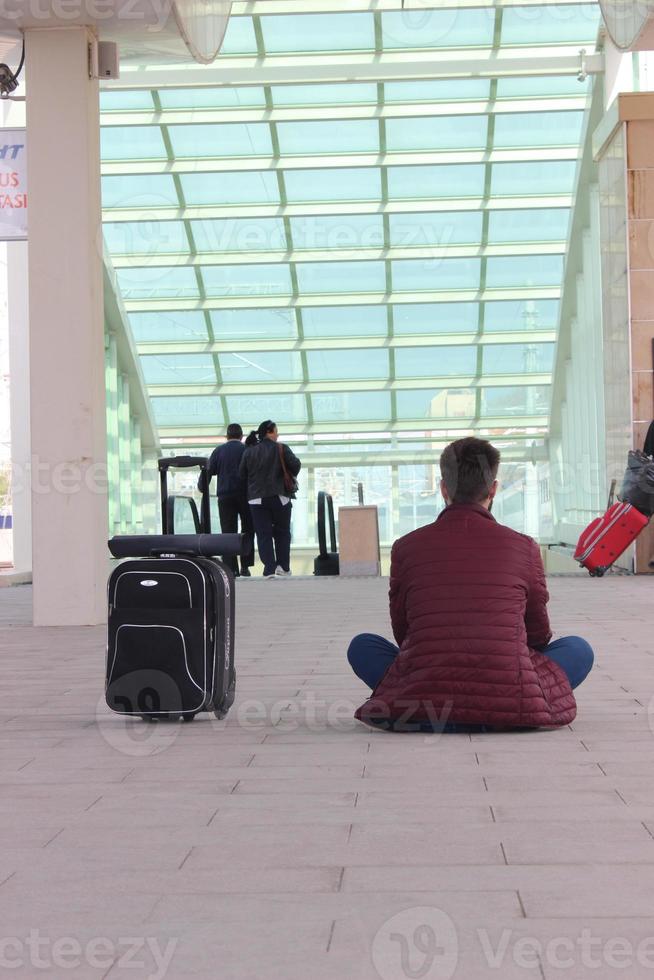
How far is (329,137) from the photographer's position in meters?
19.5

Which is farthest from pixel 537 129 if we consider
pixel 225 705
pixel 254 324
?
pixel 225 705

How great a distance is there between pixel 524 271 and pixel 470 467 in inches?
680

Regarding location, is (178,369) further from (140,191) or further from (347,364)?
(140,191)

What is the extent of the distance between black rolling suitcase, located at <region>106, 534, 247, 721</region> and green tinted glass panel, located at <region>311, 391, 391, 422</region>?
59.8 ft

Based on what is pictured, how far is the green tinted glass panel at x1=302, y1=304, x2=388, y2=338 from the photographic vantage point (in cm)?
2184

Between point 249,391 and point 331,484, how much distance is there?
2.39m

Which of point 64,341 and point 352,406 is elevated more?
point 352,406

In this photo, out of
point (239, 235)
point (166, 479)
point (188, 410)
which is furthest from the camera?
point (188, 410)

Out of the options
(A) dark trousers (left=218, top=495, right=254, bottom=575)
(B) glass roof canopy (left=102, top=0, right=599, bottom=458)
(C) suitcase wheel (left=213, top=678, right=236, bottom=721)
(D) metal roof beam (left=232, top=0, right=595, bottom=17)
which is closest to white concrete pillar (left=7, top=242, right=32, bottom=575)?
(A) dark trousers (left=218, top=495, right=254, bottom=575)

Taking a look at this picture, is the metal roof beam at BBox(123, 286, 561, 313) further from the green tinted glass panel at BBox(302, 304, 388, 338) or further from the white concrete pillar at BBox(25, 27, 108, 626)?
the white concrete pillar at BBox(25, 27, 108, 626)

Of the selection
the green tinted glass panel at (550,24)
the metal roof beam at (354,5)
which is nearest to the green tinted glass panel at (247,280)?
the metal roof beam at (354,5)

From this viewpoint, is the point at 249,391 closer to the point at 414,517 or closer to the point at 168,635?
the point at 414,517

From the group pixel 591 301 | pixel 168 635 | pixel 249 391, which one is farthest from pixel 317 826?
pixel 249 391

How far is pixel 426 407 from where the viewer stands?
23.1 metres
